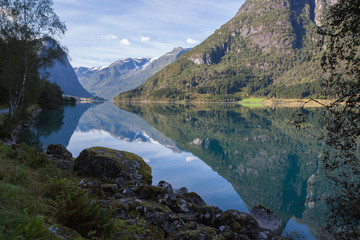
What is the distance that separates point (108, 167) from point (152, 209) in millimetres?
6292

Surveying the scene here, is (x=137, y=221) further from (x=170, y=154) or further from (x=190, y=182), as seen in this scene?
(x=170, y=154)

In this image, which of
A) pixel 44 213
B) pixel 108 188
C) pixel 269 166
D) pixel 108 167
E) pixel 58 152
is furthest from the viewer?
pixel 269 166

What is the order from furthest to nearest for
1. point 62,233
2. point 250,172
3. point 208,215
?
point 250,172 → point 208,215 → point 62,233

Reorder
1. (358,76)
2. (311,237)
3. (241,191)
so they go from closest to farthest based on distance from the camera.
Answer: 1. (358,76)
2. (311,237)
3. (241,191)

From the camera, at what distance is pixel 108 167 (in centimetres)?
1447

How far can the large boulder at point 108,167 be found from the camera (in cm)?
1430

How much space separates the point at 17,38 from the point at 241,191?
3839 centimetres

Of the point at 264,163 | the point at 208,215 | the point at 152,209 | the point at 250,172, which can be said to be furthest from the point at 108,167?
the point at 264,163

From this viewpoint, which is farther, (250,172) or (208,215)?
(250,172)

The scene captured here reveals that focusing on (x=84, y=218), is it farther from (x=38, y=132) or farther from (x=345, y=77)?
(x=38, y=132)

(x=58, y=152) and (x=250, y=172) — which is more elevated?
(x=250, y=172)

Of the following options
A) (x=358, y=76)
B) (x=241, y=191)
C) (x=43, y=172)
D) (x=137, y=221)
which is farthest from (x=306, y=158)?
(x=43, y=172)

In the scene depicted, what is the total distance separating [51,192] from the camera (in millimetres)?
8375

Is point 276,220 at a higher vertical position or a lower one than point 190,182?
higher
